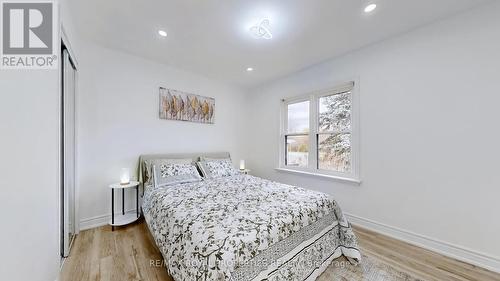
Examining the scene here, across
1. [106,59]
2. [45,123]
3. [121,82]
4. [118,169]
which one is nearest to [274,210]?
[45,123]

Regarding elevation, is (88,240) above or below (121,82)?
below

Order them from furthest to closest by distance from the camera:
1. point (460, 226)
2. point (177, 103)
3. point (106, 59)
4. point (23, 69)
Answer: point (177, 103) < point (106, 59) < point (460, 226) < point (23, 69)

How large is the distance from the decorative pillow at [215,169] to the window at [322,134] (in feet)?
3.80

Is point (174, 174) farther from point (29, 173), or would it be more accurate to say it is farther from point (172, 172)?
point (29, 173)

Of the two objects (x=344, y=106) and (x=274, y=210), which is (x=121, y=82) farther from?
(x=344, y=106)

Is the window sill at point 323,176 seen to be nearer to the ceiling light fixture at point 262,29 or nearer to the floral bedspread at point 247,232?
the floral bedspread at point 247,232

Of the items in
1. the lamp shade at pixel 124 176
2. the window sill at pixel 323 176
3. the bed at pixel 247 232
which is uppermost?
the lamp shade at pixel 124 176

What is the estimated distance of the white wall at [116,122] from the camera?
2525mm

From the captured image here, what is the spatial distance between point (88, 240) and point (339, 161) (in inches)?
138

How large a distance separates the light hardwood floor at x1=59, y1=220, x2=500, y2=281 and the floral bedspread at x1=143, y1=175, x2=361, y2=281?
298 millimetres

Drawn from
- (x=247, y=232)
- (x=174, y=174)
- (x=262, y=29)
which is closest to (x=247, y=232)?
(x=247, y=232)

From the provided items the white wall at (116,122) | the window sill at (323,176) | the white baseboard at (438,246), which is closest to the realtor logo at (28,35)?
the white wall at (116,122)

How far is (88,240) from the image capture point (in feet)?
7.26

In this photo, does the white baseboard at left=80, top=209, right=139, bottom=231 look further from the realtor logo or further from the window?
the window
